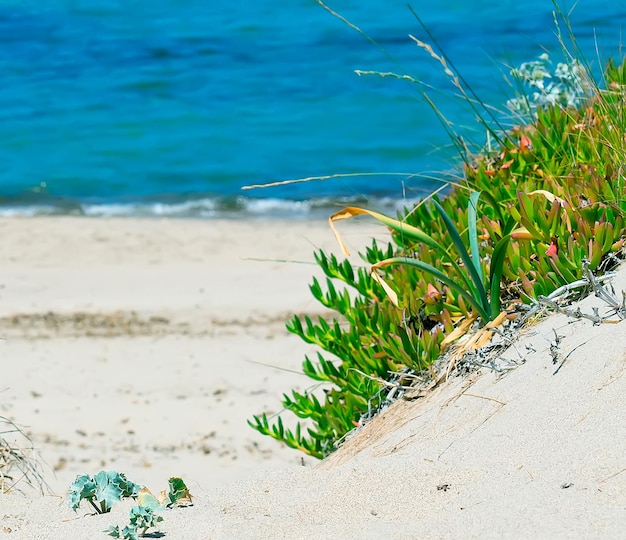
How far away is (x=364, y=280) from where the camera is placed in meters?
3.79

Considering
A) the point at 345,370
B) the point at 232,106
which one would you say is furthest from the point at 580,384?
the point at 232,106

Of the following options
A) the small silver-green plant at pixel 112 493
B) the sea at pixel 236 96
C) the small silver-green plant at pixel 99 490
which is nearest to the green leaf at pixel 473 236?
the small silver-green plant at pixel 112 493

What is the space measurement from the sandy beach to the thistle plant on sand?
0.64ft

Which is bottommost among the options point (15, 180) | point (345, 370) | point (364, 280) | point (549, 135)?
point (15, 180)

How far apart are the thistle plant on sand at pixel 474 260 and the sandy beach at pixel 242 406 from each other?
0.64ft

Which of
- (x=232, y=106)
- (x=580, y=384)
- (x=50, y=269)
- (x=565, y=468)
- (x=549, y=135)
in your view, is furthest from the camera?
(x=232, y=106)

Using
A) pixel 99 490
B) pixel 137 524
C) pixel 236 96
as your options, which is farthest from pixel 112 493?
pixel 236 96

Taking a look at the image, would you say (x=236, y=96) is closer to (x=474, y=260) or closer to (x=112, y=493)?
(x=474, y=260)

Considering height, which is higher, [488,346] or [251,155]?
[488,346]

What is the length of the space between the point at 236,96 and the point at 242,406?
9.60 metres

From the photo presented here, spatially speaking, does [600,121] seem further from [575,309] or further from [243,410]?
[243,410]

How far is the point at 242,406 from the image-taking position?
20.2 feet

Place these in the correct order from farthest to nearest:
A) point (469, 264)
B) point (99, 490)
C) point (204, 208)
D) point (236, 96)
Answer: point (236, 96) → point (204, 208) → point (469, 264) → point (99, 490)

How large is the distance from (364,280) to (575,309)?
38.8 inches
